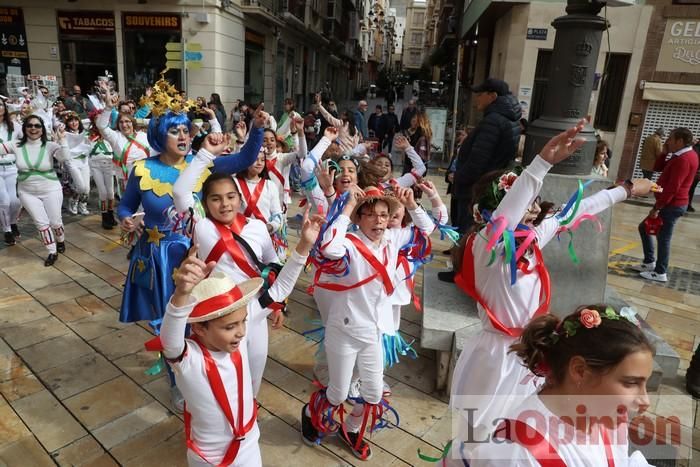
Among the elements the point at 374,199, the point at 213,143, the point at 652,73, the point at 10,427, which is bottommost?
the point at 10,427

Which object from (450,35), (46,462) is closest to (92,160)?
(46,462)

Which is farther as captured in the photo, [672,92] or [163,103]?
[672,92]

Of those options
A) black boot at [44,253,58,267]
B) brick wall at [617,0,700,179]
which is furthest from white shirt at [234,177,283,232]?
brick wall at [617,0,700,179]

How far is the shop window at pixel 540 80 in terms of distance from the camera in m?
13.3

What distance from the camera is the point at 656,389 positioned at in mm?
3771

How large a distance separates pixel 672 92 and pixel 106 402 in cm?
1472

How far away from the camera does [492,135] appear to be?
4828mm

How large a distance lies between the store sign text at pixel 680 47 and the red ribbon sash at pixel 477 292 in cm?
1335

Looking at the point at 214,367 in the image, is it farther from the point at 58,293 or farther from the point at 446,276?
the point at 58,293

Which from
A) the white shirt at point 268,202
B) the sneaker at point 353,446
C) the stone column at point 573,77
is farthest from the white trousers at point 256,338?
the stone column at point 573,77

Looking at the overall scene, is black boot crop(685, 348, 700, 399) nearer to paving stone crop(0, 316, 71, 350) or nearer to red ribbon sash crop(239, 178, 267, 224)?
red ribbon sash crop(239, 178, 267, 224)

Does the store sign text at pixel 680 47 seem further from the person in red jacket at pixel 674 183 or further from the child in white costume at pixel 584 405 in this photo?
the child in white costume at pixel 584 405

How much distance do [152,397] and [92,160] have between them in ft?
18.5

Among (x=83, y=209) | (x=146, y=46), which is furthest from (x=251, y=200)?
(x=146, y=46)
